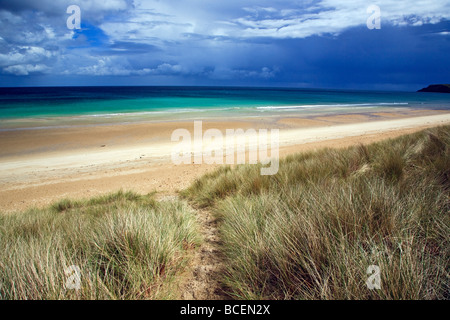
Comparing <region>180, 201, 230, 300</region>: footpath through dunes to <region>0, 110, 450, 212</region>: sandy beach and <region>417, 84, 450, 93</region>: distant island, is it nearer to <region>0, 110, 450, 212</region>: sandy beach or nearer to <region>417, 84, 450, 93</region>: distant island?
<region>0, 110, 450, 212</region>: sandy beach

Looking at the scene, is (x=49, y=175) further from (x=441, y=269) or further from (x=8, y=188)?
(x=441, y=269)

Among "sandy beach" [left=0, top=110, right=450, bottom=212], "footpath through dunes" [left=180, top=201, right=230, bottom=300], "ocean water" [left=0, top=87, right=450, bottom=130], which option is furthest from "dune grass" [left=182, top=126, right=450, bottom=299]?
"ocean water" [left=0, top=87, right=450, bottom=130]

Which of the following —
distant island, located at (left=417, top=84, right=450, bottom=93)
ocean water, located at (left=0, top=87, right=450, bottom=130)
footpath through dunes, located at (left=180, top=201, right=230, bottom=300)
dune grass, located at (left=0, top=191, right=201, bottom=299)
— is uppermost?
distant island, located at (left=417, top=84, right=450, bottom=93)

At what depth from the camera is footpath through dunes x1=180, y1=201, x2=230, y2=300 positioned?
229 centimetres

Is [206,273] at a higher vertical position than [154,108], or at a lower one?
lower

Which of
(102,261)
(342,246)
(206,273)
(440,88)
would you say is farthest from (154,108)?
(440,88)

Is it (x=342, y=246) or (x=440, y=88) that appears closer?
(x=342, y=246)

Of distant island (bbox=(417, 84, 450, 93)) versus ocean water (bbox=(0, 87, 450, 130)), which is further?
distant island (bbox=(417, 84, 450, 93))

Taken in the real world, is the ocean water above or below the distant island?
below

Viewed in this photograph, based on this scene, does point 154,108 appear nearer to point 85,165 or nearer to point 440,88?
point 85,165

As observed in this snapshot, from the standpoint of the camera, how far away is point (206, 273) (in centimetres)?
257

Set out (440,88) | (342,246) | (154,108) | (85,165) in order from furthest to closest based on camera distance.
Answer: (440,88) → (154,108) → (85,165) → (342,246)

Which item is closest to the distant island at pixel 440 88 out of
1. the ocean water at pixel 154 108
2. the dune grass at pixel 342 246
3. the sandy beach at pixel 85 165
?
the ocean water at pixel 154 108

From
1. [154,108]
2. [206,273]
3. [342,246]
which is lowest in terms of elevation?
[206,273]
